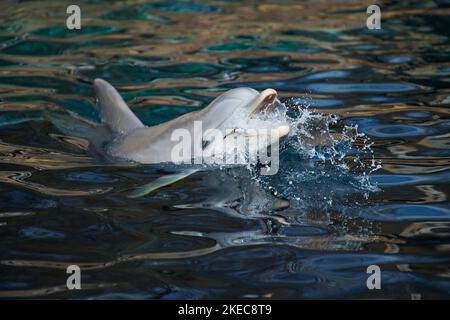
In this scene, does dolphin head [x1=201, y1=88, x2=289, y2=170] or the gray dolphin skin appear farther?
the gray dolphin skin

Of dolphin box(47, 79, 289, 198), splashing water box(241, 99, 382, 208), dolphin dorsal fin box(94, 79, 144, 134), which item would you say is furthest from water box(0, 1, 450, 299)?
dolphin dorsal fin box(94, 79, 144, 134)

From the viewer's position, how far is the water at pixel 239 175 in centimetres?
469

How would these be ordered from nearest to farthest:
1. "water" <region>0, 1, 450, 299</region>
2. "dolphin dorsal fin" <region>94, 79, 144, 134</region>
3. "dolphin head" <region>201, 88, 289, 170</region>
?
"water" <region>0, 1, 450, 299</region>
"dolphin head" <region>201, 88, 289, 170</region>
"dolphin dorsal fin" <region>94, 79, 144, 134</region>

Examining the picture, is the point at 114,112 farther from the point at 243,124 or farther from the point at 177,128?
the point at 243,124

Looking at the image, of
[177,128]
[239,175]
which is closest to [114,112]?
[177,128]

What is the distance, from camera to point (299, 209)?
5.61 metres

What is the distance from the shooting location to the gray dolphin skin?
5910mm

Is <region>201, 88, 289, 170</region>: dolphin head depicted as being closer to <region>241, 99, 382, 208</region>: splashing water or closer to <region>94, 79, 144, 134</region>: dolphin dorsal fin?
<region>241, 99, 382, 208</region>: splashing water

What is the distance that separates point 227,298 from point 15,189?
2.37 meters

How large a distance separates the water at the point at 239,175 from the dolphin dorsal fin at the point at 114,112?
342 mm

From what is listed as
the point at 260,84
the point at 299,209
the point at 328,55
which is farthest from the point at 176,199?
the point at 328,55

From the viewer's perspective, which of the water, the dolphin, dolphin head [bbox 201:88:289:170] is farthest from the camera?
the dolphin

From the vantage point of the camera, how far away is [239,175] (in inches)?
246

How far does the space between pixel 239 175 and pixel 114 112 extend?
1524mm
